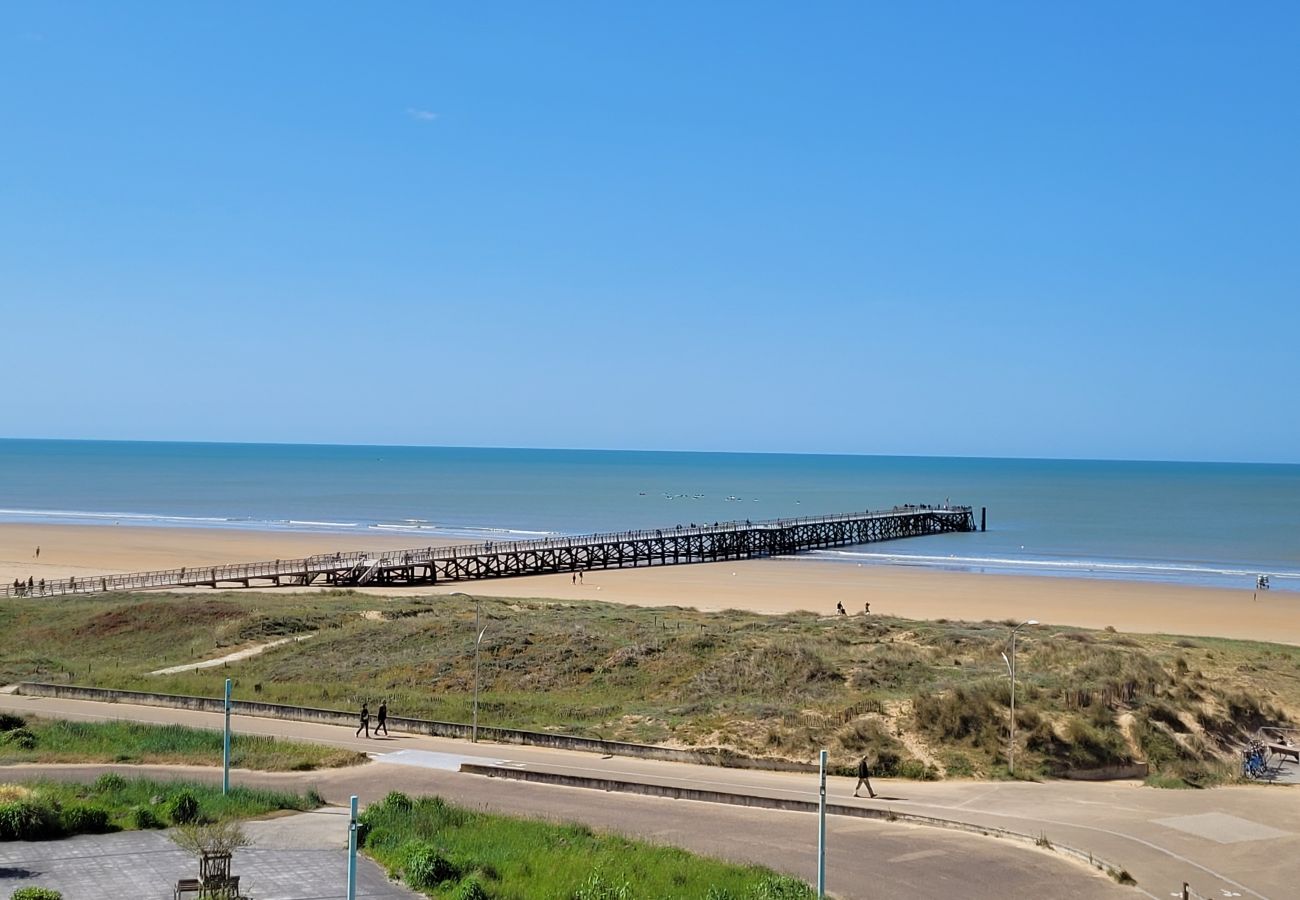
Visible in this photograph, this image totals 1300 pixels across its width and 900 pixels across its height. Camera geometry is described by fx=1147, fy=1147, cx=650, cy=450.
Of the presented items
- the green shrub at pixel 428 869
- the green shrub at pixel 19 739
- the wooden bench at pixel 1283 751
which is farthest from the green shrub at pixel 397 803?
the wooden bench at pixel 1283 751

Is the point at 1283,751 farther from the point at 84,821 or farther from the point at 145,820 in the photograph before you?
the point at 84,821

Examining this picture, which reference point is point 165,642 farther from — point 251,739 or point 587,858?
point 587,858

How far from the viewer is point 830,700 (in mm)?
30531

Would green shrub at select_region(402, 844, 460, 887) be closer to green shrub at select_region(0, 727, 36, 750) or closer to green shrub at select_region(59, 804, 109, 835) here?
green shrub at select_region(59, 804, 109, 835)

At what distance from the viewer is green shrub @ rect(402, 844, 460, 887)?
16.3 meters

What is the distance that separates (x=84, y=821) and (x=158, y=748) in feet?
22.8

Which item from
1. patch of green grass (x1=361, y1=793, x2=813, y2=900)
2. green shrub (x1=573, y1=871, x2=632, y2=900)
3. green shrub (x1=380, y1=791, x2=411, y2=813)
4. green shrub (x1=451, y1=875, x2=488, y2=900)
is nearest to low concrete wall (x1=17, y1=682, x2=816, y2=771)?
patch of green grass (x1=361, y1=793, x2=813, y2=900)

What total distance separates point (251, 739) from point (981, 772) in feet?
54.4

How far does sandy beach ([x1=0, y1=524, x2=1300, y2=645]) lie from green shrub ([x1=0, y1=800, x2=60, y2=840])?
136ft

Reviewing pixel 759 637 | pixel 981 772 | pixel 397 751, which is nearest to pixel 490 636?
pixel 759 637

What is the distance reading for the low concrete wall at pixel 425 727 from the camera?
26.3 metres

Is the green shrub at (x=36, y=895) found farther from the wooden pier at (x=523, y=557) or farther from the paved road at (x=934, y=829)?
the wooden pier at (x=523, y=557)

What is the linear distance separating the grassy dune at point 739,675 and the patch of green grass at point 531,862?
29.7 feet

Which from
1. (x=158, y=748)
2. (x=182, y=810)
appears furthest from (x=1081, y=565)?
(x=182, y=810)
